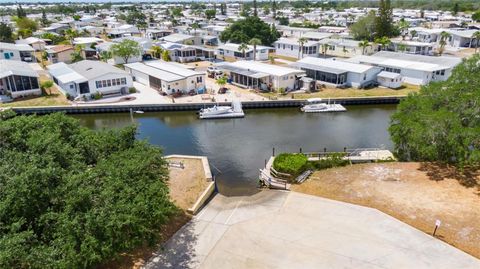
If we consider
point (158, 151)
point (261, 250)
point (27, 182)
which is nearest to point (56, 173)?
point (27, 182)

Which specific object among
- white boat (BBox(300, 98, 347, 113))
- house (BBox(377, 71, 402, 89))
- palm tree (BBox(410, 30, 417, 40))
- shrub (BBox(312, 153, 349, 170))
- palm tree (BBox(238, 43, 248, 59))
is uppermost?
palm tree (BBox(410, 30, 417, 40))

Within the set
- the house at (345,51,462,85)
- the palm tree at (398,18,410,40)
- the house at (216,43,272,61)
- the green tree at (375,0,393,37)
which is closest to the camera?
the house at (345,51,462,85)

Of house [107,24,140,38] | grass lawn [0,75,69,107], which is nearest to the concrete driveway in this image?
grass lawn [0,75,69,107]

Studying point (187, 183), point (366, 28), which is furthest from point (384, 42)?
point (187, 183)

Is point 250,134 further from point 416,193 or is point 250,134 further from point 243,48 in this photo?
point 243,48

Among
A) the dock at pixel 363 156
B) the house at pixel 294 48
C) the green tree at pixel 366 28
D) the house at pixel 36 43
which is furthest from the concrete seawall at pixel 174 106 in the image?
the house at pixel 36 43

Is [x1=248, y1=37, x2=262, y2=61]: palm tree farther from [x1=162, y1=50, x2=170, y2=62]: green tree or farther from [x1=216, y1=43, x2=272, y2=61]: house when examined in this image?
[x1=162, y1=50, x2=170, y2=62]: green tree

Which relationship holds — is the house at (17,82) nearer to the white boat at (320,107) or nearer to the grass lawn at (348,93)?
the grass lawn at (348,93)
